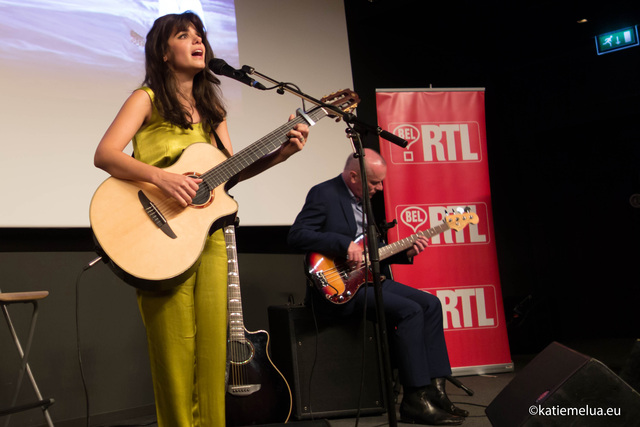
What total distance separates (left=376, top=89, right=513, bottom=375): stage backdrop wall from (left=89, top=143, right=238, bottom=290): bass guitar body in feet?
7.92

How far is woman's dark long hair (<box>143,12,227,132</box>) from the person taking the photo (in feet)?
6.22

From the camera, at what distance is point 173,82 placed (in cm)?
195

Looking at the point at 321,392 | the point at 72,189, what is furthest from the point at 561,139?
the point at 72,189

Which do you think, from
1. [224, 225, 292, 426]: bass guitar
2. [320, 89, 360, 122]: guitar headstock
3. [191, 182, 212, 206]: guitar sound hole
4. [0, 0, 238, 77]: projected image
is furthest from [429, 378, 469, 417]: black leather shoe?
[0, 0, 238, 77]: projected image

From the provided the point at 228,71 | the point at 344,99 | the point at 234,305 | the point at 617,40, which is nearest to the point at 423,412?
the point at 234,305

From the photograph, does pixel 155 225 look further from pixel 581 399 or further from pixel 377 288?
pixel 581 399

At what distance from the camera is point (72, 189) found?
10.2ft

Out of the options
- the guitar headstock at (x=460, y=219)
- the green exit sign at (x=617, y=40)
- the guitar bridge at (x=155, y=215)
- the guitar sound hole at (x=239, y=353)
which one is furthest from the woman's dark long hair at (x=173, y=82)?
the green exit sign at (x=617, y=40)

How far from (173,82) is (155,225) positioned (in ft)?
1.65

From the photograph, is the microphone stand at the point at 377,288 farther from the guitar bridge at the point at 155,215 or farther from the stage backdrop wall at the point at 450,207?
the stage backdrop wall at the point at 450,207

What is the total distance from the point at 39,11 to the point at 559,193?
509cm

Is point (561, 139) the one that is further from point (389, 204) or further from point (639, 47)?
point (389, 204)

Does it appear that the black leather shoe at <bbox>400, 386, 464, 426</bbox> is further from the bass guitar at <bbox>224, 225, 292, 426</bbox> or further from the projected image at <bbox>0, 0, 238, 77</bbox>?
the projected image at <bbox>0, 0, 238, 77</bbox>

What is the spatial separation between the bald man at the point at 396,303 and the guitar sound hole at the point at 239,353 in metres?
A: 0.44
